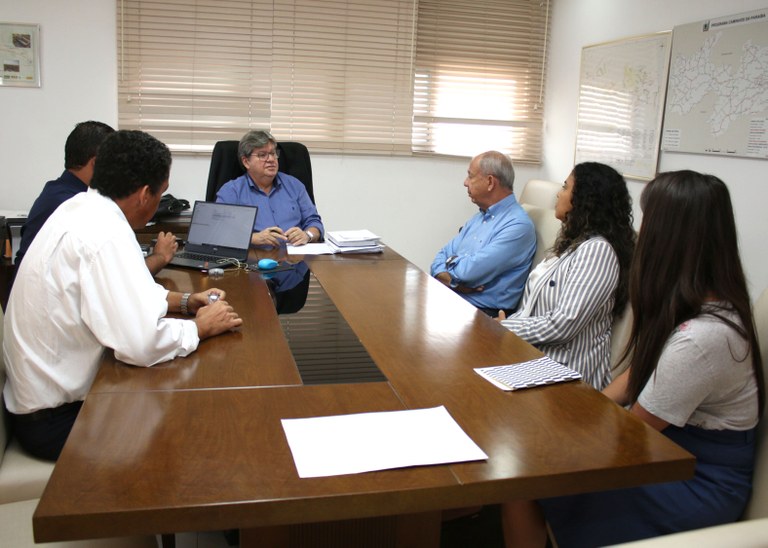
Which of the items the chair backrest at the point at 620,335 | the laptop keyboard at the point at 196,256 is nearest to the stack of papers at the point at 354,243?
the laptop keyboard at the point at 196,256

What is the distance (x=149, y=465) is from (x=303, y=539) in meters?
0.52

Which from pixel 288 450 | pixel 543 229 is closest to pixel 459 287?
pixel 543 229

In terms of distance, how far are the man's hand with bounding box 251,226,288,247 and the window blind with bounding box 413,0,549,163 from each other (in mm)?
1724

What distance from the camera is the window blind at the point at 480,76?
4.62 meters

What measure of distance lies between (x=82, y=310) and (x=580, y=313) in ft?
4.80

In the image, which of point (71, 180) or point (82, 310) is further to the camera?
point (71, 180)

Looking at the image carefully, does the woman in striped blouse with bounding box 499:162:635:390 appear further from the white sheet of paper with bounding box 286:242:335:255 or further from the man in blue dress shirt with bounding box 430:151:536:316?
the white sheet of paper with bounding box 286:242:335:255

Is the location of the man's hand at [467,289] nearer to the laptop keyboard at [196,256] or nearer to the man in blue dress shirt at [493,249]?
the man in blue dress shirt at [493,249]

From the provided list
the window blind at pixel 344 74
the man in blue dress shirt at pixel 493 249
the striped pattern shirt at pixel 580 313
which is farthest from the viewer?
Answer: the window blind at pixel 344 74

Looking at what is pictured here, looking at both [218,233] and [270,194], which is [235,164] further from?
[218,233]

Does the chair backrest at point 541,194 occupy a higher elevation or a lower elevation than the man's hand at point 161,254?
higher

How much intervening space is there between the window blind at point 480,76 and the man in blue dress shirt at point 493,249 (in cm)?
148

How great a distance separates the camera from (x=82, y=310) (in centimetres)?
162

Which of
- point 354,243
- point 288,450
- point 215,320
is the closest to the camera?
point 288,450
